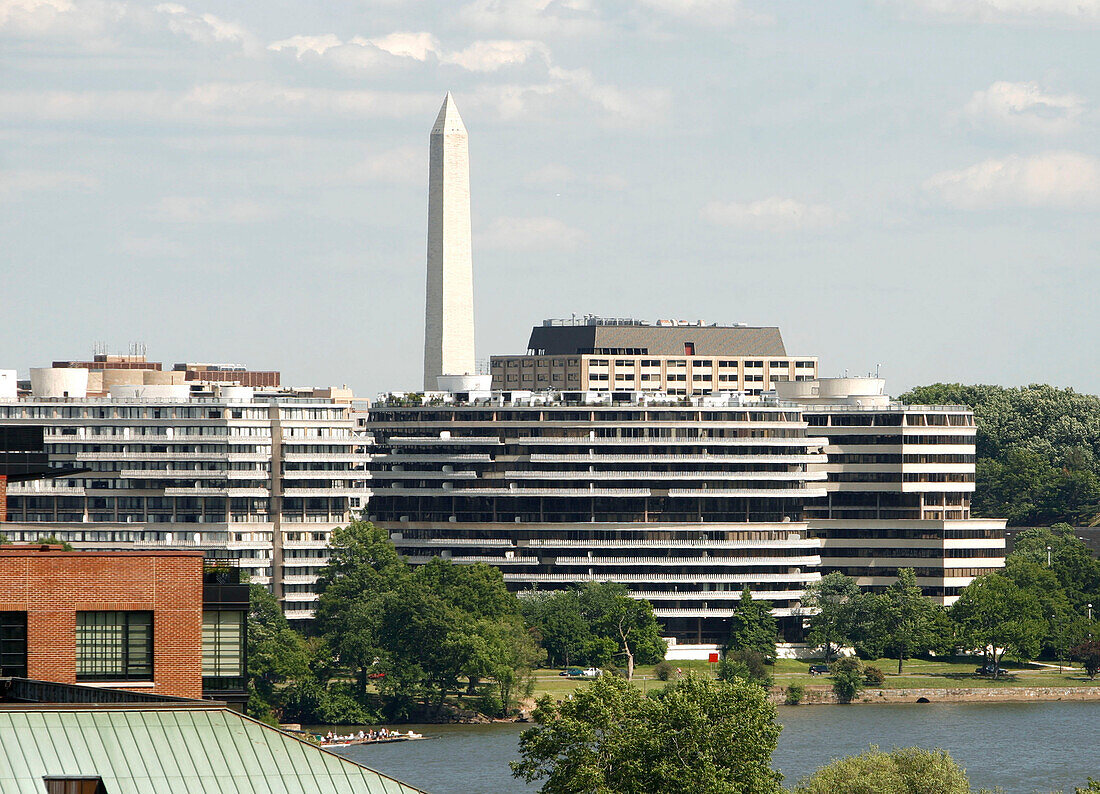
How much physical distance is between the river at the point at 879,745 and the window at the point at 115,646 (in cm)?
8658

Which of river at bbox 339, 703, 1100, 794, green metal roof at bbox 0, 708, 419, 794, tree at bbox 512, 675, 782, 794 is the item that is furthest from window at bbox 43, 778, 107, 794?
river at bbox 339, 703, 1100, 794

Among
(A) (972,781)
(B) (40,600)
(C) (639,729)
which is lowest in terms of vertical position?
(A) (972,781)

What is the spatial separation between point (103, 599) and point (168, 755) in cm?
1653

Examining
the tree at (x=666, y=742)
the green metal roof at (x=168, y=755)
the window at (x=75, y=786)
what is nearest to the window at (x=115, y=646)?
the green metal roof at (x=168, y=755)

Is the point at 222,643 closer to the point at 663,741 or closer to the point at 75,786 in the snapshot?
the point at 663,741

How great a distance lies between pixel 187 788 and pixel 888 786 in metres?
66.0

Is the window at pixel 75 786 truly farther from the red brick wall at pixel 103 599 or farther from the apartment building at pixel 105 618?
the red brick wall at pixel 103 599

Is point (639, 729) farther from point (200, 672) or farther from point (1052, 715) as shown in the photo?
point (1052, 715)

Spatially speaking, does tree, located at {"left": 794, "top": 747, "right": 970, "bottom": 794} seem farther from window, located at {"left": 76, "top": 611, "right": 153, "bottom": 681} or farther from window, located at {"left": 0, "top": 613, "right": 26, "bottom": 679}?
window, located at {"left": 0, "top": 613, "right": 26, "bottom": 679}

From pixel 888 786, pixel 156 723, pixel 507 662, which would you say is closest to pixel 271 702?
pixel 507 662

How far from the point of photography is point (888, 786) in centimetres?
10588

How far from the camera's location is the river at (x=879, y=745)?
15388cm

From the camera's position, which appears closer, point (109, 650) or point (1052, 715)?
point (109, 650)

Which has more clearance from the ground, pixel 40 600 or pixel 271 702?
pixel 40 600
